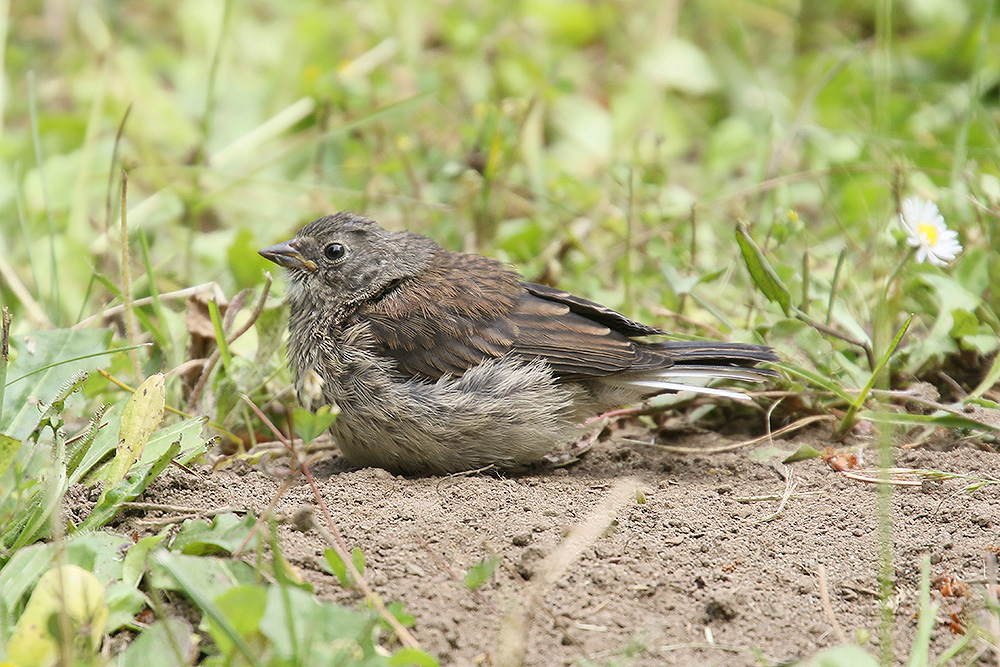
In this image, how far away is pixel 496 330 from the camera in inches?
158

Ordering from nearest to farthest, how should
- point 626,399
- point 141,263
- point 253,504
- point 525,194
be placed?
point 253,504 < point 626,399 < point 141,263 < point 525,194

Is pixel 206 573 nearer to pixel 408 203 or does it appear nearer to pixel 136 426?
pixel 136 426

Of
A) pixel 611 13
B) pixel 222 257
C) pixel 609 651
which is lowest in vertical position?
pixel 609 651

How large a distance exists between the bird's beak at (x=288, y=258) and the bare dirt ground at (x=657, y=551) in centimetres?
119

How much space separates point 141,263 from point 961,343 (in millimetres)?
4066

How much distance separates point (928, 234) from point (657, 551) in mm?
2000

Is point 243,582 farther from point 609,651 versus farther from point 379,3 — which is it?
point 379,3

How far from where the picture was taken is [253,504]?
3150mm

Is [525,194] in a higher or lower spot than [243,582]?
higher

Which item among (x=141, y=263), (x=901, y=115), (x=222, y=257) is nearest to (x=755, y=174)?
(x=901, y=115)

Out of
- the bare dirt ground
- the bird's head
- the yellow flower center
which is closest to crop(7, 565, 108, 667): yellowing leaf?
the bare dirt ground

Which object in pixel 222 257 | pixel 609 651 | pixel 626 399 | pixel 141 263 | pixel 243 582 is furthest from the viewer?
pixel 222 257

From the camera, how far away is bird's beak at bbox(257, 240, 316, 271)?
451 centimetres

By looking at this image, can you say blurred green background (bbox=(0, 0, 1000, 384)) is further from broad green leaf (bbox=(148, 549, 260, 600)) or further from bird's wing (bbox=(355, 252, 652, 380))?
broad green leaf (bbox=(148, 549, 260, 600))
